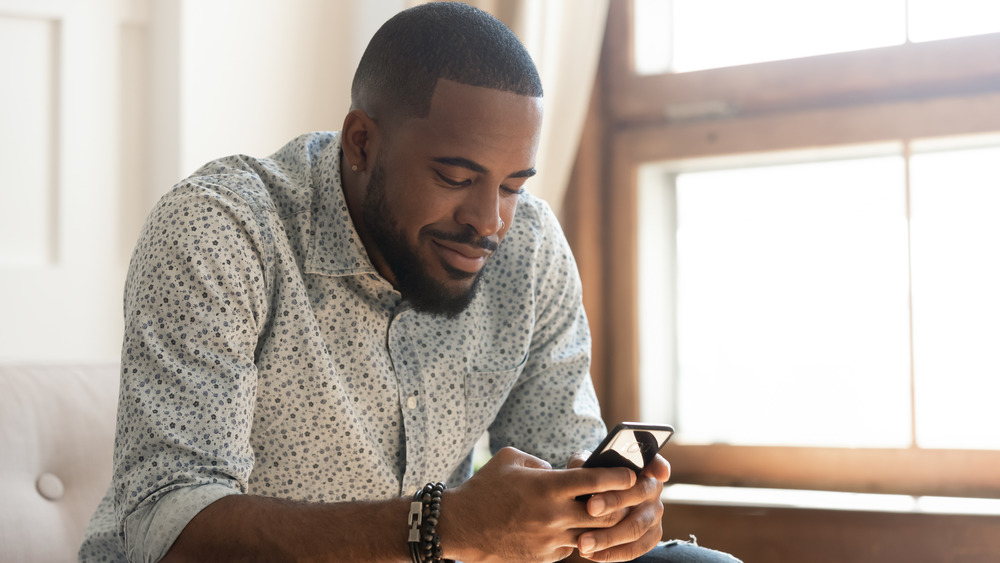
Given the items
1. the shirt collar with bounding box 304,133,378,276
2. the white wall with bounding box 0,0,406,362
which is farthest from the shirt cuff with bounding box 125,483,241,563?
the white wall with bounding box 0,0,406,362

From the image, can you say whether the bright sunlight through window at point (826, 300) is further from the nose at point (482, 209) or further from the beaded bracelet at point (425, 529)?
the beaded bracelet at point (425, 529)

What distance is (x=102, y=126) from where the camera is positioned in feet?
7.06

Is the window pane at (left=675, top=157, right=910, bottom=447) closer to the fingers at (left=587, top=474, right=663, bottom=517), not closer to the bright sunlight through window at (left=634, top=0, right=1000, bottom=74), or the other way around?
the bright sunlight through window at (left=634, top=0, right=1000, bottom=74)

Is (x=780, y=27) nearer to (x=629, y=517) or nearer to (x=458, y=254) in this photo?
(x=458, y=254)

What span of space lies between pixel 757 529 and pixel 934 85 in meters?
1.01

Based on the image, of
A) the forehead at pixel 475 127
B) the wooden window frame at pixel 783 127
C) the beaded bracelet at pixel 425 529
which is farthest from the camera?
the wooden window frame at pixel 783 127

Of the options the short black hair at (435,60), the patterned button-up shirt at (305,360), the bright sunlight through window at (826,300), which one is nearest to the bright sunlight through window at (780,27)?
the bright sunlight through window at (826,300)

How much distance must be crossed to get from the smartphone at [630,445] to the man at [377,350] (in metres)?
0.03

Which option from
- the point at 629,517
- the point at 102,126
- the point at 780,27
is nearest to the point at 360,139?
the point at 629,517

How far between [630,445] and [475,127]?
46 cm

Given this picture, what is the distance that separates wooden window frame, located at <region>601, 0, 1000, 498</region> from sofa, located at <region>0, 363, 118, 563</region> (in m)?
1.23

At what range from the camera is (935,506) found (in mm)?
1826

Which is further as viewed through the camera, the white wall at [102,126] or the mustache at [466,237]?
the white wall at [102,126]

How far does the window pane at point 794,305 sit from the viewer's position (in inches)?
82.7
